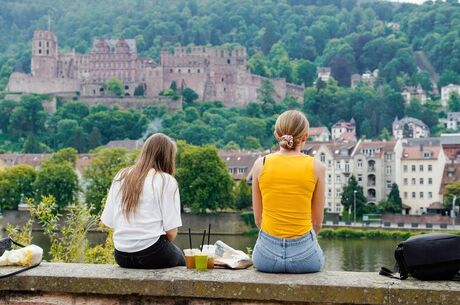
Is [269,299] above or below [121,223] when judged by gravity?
below

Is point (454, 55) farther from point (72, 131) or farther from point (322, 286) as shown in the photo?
point (322, 286)

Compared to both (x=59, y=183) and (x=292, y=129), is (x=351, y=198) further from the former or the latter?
(x=292, y=129)

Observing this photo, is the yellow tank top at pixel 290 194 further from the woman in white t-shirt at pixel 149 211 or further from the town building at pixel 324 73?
the town building at pixel 324 73

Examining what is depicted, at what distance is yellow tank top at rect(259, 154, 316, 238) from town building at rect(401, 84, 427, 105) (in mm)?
109078

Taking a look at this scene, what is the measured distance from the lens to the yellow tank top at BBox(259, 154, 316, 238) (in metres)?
5.73

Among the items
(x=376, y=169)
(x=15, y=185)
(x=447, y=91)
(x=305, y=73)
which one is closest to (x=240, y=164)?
(x=376, y=169)

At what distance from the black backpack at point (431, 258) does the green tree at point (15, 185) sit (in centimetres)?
4524

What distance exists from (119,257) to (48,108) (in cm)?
9280

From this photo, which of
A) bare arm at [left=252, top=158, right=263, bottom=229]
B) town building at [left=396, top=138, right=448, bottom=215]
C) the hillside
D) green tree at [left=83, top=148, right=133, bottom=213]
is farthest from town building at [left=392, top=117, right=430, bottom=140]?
bare arm at [left=252, top=158, right=263, bottom=229]

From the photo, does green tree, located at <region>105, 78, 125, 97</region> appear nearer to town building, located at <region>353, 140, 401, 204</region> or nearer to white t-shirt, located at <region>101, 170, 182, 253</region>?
town building, located at <region>353, 140, 401, 204</region>

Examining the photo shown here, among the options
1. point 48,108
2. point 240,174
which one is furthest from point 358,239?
point 48,108

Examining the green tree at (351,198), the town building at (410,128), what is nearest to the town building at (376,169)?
the green tree at (351,198)

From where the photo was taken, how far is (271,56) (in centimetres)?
14062

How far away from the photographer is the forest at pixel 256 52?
8881 centimetres
